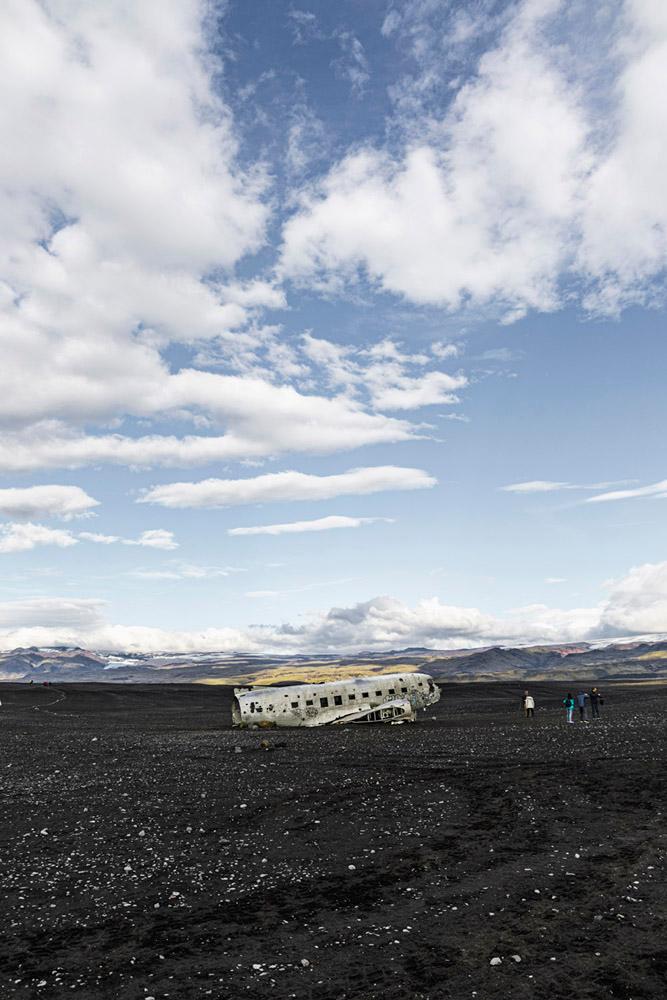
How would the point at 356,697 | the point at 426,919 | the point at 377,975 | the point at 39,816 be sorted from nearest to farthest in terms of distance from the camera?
1. the point at 377,975
2. the point at 426,919
3. the point at 39,816
4. the point at 356,697

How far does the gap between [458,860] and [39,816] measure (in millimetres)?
14863

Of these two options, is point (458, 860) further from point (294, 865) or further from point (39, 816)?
point (39, 816)

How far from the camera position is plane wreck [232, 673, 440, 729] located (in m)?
47.9

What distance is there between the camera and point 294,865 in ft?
51.4

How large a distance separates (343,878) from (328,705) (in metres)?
34.7

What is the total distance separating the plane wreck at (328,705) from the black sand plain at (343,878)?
58.7 ft

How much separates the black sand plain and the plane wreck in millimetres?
17892

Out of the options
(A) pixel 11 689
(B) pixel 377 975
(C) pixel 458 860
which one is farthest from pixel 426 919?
(A) pixel 11 689

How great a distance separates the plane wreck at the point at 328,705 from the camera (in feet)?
157

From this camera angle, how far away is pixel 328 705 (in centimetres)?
4850

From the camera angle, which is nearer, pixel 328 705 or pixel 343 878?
pixel 343 878

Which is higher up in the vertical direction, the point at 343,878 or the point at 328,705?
the point at 343,878

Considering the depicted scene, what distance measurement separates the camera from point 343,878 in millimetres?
14602

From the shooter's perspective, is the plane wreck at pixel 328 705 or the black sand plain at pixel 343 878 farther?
the plane wreck at pixel 328 705
